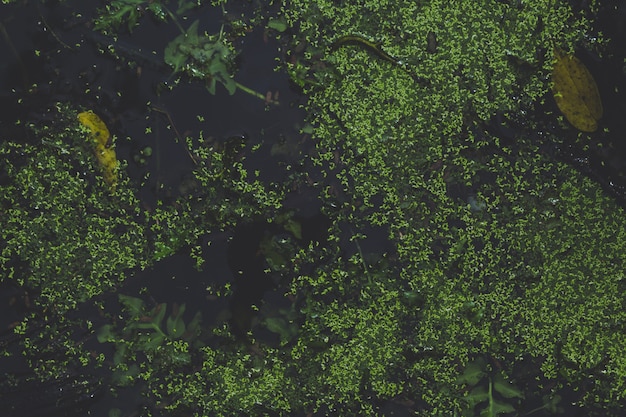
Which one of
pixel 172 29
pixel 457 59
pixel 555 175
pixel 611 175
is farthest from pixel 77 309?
pixel 611 175

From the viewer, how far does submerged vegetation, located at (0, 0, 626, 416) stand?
5.35 feet

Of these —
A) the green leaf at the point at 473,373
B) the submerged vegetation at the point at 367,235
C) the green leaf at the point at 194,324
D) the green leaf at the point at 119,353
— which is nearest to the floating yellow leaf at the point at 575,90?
the submerged vegetation at the point at 367,235

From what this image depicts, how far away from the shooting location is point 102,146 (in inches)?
63.9

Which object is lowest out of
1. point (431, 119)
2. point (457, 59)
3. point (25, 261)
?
point (25, 261)

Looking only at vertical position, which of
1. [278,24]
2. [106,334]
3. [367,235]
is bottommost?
[106,334]

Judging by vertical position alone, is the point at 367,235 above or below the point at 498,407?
above

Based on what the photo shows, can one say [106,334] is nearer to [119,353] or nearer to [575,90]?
[119,353]

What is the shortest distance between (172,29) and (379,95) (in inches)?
19.5

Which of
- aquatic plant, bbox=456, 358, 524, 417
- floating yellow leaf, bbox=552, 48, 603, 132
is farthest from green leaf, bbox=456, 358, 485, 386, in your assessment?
floating yellow leaf, bbox=552, 48, 603, 132

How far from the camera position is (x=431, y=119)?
164 cm

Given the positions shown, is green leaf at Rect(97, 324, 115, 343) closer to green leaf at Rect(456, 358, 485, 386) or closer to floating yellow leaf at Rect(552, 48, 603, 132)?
green leaf at Rect(456, 358, 485, 386)

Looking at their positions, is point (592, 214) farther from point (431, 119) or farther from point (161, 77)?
point (161, 77)

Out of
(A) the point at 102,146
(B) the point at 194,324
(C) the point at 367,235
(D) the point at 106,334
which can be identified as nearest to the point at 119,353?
(D) the point at 106,334

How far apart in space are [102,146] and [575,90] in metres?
1.09
